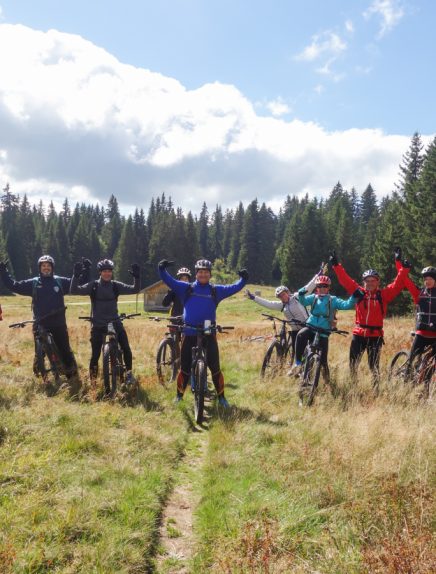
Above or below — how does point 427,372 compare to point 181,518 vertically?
above

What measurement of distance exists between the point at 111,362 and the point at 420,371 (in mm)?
6679

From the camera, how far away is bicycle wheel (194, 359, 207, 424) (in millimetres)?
7508

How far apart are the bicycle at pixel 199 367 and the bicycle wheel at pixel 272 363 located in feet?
9.15

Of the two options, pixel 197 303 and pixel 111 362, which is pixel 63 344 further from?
pixel 197 303

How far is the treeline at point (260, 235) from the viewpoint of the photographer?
142ft

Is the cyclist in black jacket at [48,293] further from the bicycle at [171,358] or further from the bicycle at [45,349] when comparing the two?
the bicycle at [171,358]

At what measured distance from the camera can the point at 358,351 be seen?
9000 mm

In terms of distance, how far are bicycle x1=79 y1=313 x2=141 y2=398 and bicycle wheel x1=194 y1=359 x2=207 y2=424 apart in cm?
184

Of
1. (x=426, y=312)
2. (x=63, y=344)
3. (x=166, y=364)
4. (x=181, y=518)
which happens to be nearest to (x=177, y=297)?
(x=166, y=364)

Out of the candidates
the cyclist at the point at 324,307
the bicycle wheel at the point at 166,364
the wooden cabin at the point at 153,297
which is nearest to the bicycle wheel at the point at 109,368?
the bicycle wheel at the point at 166,364

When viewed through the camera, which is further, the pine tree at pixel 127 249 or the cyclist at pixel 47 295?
the pine tree at pixel 127 249

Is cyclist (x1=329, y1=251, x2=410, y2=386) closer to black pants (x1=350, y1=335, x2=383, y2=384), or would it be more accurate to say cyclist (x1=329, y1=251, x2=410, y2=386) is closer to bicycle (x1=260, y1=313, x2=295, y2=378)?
black pants (x1=350, y1=335, x2=383, y2=384)

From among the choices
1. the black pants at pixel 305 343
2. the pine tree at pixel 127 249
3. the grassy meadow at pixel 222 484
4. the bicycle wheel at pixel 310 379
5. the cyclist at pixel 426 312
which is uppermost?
the pine tree at pixel 127 249

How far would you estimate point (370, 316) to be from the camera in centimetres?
869
